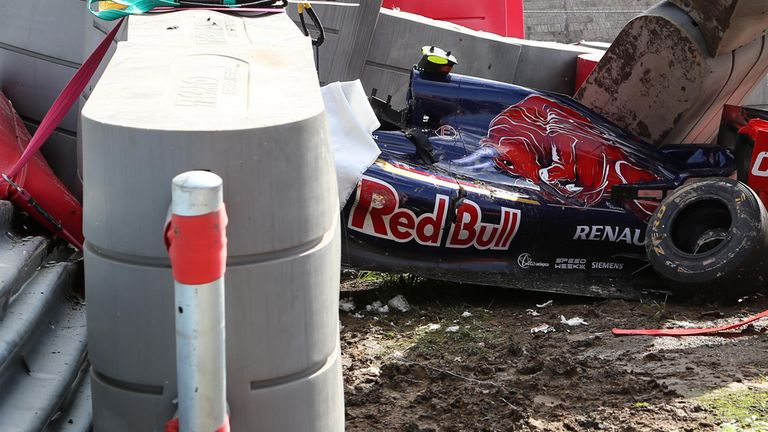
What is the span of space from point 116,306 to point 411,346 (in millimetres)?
2936

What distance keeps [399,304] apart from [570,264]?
1.07 meters

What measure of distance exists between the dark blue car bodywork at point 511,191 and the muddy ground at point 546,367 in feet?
0.86

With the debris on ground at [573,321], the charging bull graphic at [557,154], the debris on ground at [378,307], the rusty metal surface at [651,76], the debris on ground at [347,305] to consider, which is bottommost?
the debris on ground at [347,305]

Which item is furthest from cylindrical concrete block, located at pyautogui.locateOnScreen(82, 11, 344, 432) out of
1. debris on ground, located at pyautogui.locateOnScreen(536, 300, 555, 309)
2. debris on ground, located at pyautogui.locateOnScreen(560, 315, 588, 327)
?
debris on ground, located at pyautogui.locateOnScreen(536, 300, 555, 309)

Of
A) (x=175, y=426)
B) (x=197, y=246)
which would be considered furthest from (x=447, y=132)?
(x=197, y=246)

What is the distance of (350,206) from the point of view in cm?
530

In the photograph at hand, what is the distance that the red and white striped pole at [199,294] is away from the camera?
5.23 feet

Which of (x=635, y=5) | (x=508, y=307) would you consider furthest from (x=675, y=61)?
(x=635, y=5)

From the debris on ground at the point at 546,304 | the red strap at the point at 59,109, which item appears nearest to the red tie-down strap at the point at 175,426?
the red strap at the point at 59,109

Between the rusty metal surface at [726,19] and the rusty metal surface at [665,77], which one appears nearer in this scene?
the rusty metal surface at [726,19]

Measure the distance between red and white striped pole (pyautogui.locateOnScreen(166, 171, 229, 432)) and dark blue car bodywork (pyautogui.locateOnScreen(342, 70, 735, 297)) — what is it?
359cm

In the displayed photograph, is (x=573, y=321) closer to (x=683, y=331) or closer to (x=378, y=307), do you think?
(x=683, y=331)

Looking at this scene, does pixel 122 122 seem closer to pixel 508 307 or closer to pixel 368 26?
pixel 508 307

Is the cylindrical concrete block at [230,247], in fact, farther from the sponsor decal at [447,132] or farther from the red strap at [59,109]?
the sponsor decal at [447,132]
